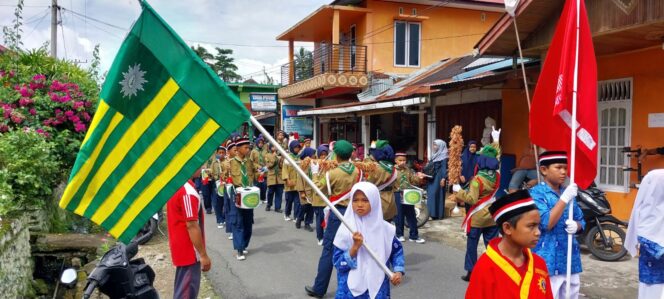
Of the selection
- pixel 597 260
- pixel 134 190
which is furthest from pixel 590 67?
pixel 597 260

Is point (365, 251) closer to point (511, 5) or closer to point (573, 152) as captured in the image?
point (573, 152)

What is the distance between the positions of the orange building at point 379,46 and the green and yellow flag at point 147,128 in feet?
45.0

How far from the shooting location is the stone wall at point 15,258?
4449mm

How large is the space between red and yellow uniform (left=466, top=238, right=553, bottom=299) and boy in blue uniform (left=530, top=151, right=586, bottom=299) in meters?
1.14

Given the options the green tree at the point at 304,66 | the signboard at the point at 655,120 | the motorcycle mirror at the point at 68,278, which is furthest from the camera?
the green tree at the point at 304,66

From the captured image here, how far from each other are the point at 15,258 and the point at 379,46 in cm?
1584

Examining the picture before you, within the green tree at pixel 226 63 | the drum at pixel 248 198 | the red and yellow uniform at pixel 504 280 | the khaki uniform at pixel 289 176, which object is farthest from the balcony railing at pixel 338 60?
the green tree at pixel 226 63

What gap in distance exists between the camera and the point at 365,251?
3.70m

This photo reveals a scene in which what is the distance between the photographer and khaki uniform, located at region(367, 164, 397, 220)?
6562 mm

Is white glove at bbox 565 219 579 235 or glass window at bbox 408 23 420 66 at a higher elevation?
glass window at bbox 408 23 420 66

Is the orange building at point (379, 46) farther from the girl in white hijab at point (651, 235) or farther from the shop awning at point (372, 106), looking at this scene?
the girl in white hijab at point (651, 235)

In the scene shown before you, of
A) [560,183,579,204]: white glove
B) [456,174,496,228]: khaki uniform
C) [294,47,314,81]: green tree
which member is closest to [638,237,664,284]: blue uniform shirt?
[560,183,579,204]: white glove

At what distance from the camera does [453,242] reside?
8.39 m

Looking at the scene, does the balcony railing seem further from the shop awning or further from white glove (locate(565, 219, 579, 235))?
white glove (locate(565, 219, 579, 235))
